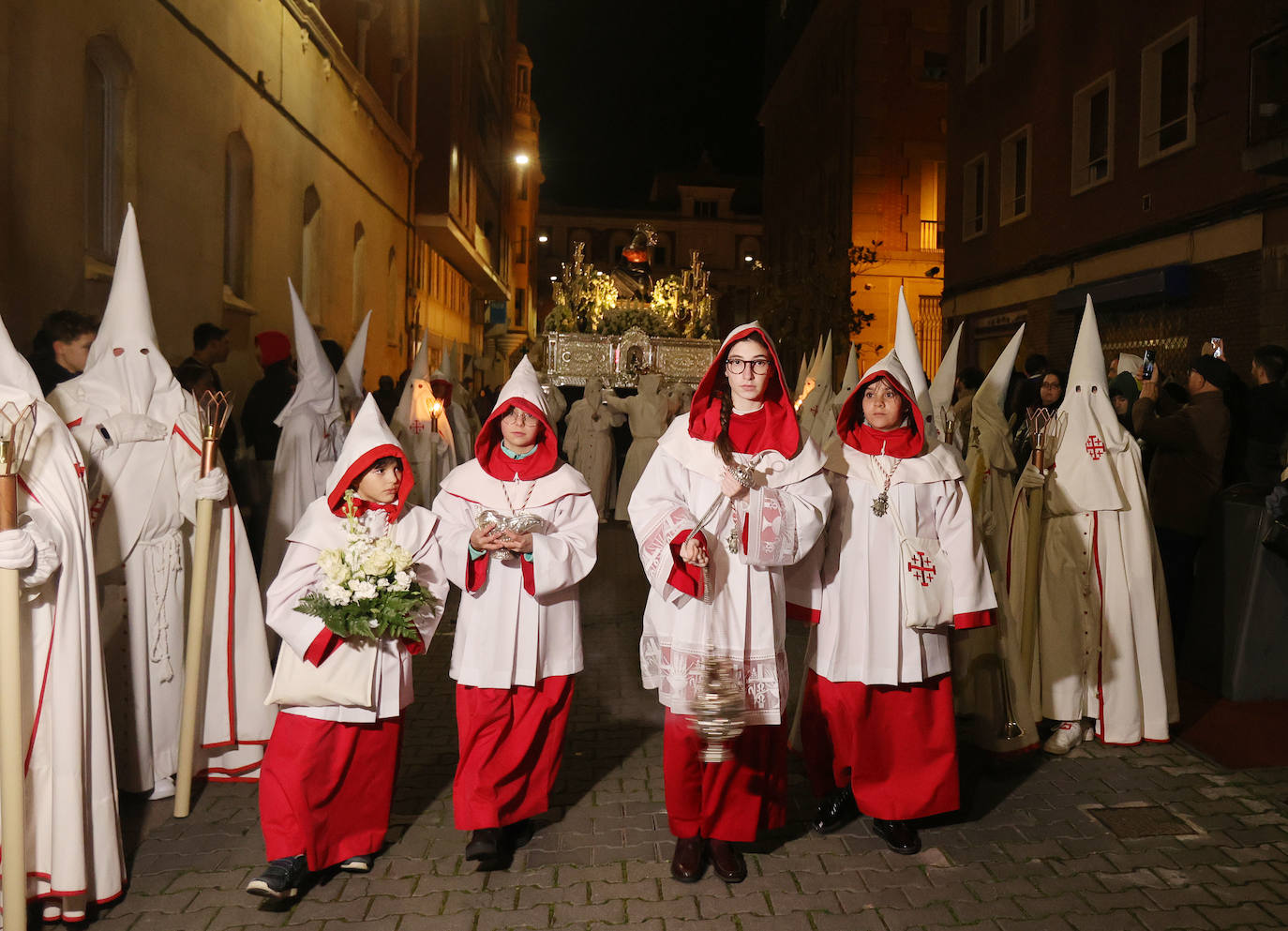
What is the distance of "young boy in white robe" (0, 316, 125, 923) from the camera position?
3.61 metres

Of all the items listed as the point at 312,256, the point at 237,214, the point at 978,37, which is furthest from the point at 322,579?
the point at 978,37

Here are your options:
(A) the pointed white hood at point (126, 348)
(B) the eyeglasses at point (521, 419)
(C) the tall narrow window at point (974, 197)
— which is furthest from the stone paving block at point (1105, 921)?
(C) the tall narrow window at point (974, 197)

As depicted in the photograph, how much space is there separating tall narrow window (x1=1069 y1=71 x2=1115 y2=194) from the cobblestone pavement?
13.8 metres

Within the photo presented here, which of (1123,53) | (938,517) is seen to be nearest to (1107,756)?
(938,517)

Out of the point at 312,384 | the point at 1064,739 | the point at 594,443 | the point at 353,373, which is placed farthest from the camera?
the point at 594,443

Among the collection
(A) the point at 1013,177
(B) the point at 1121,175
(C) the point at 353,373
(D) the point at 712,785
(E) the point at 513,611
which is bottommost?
(D) the point at 712,785

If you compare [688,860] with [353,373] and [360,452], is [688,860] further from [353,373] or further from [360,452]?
[353,373]

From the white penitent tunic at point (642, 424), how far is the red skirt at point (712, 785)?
10799 millimetres

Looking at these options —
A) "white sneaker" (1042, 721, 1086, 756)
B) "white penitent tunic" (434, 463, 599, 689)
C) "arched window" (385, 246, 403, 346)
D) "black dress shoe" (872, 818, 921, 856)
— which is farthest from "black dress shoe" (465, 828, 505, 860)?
"arched window" (385, 246, 403, 346)

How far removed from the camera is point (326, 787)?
13.4 feet

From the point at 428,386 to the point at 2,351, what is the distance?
26.4ft

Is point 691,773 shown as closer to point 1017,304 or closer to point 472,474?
point 472,474

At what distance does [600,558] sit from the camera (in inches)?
494

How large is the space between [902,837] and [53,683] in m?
3.51
